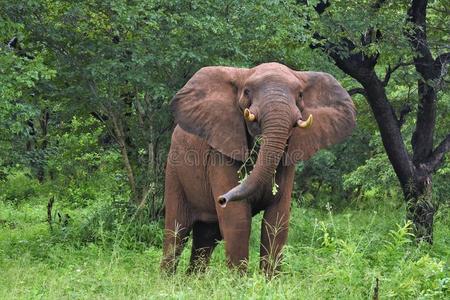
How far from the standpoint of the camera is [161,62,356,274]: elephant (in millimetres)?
7605

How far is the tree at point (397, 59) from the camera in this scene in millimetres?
12844

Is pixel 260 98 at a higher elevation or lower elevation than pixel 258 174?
higher

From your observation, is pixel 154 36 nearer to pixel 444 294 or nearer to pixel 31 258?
pixel 31 258

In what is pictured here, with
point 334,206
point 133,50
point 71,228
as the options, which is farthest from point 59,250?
point 334,206

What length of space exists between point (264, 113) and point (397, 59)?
7.43 metres

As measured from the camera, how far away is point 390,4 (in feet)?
45.0

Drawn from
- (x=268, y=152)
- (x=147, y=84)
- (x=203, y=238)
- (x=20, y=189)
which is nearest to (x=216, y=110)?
(x=268, y=152)

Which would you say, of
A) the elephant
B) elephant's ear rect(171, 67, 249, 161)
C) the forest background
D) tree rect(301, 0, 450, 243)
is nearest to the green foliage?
the forest background

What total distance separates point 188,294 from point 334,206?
1460 cm

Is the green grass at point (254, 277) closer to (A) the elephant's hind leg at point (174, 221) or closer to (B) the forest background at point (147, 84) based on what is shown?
(B) the forest background at point (147, 84)

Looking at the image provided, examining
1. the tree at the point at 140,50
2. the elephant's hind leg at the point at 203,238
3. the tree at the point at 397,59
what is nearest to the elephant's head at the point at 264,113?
the elephant's hind leg at the point at 203,238

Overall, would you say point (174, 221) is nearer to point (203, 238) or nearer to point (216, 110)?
point (203, 238)

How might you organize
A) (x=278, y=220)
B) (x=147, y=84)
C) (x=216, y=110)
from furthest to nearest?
(x=147, y=84)
(x=216, y=110)
(x=278, y=220)

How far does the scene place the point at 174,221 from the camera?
9516mm
